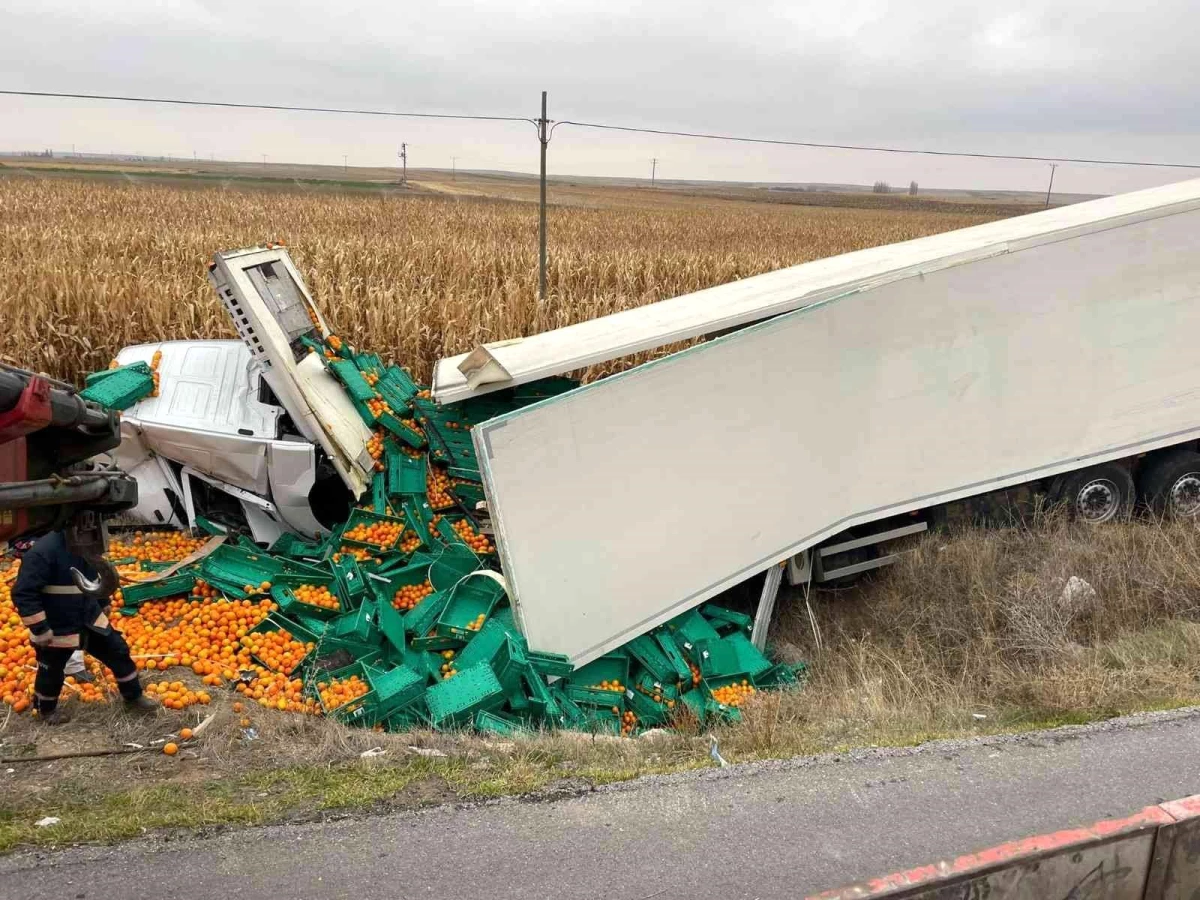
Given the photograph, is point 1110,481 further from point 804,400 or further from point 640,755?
point 640,755

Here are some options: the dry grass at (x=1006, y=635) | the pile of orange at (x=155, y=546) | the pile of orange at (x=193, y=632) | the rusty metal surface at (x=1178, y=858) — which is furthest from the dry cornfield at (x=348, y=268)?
the rusty metal surface at (x=1178, y=858)

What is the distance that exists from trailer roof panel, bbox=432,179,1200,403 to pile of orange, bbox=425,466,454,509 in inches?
37.9

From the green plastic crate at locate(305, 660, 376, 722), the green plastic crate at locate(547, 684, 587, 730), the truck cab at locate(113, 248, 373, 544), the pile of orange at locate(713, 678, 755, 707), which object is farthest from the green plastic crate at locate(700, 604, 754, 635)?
the truck cab at locate(113, 248, 373, 544)

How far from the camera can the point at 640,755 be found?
15.9 ft

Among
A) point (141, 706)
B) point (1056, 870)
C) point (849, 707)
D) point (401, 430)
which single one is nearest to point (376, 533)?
point (401, 430)

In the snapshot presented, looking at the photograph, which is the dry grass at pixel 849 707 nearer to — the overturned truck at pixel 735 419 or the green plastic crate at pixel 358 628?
the overturned truck at pixel 735 419

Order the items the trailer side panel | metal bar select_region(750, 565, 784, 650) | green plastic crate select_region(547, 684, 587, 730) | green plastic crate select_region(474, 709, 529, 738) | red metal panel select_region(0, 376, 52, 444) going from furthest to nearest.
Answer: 1. metal bar select_region(750, 565, 784, 650)
2. the trailer side panel
3. green plastic crate select_region(547, 684, 587, 730)
4. green plastic crate select_region(474, 709, 529, 738)
5. red metal panel select_region(0, 376, 52, 444)

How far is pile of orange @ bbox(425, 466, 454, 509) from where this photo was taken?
291 inches

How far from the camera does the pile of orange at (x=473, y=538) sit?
23.4 ft

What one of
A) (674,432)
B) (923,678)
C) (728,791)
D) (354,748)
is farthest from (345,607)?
(923,678)

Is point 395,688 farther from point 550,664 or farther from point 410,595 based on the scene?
point 410,595

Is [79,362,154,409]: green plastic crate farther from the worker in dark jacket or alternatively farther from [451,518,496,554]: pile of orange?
[451,518,496,554]: pile of orange

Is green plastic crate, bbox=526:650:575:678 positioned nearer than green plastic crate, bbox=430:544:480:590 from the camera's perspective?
Yes

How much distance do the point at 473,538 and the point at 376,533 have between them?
81 cm
